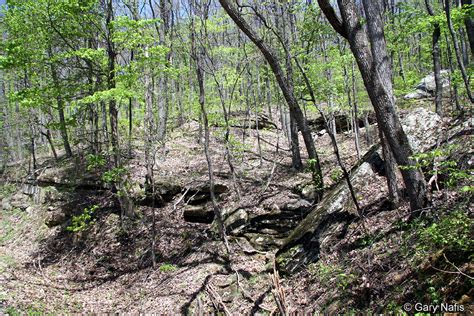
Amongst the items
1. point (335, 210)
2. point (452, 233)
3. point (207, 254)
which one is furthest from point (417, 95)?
point (452, 233)

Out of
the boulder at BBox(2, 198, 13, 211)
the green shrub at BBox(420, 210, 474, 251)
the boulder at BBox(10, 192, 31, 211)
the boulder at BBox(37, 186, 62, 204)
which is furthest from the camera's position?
the boulder at BBox(2, 198, 13, 211)

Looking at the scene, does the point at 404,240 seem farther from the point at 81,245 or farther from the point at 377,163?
the point at 81,245

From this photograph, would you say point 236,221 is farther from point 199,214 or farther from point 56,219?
point 56,219

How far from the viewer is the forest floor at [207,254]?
17.6ft

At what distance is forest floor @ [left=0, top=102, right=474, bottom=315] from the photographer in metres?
5.35

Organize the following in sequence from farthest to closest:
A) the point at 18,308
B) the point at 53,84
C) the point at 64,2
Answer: the point at 53,84 → the point at 64,2 → the point at 18,308

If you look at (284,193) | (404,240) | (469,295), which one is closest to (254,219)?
(284,193)

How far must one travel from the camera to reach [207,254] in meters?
9.59

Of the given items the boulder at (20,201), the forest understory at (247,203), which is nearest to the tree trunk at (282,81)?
the forest understory at (247,203)

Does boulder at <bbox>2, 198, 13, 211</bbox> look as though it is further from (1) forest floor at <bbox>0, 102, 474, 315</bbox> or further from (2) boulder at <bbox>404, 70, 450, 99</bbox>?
(2) boulder at <bbox>404, 70, 450, 99</bbox>

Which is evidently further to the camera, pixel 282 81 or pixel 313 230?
pixel 282 81

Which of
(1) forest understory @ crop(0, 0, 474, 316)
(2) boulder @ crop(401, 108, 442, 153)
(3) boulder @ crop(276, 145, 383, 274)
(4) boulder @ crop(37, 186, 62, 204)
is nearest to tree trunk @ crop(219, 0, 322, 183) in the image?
(1) forest understory @ crop(0, 0, 474, 316)

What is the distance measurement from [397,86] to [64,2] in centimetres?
1403

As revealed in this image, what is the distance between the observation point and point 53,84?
1145 centimetres
